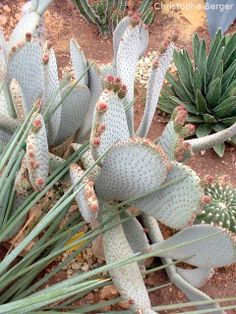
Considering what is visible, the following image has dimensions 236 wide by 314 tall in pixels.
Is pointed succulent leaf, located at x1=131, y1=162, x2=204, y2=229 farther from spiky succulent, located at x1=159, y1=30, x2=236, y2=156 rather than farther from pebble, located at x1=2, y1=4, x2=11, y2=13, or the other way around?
pebble, located at x1=2, y1=4, x2=11, y2=13

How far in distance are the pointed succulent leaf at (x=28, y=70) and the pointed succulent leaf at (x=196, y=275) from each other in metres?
0.91

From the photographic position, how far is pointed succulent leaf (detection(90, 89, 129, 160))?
206 centimetres

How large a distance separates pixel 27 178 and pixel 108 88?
0.44 metres

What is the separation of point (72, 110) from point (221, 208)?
2.55 feet

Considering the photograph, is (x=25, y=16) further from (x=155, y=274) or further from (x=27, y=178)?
(x=155, y=274)

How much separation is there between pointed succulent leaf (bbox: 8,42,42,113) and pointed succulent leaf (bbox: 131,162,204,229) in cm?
68

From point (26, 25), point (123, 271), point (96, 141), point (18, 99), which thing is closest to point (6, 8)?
point (26, 25)

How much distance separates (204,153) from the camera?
3348 mm

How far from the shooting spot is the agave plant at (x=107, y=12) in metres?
4.02

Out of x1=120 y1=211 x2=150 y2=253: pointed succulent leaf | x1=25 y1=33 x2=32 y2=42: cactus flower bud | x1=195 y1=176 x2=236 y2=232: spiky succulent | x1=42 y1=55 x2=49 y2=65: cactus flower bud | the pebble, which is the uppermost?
x1=25 y1=33 x2=32 y2=42: cactus flower bud

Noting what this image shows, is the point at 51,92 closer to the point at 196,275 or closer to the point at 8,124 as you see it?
the point at 8,124

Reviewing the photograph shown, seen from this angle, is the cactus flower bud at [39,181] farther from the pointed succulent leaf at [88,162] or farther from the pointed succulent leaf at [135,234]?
the pointed succulent leaf at [135,234]

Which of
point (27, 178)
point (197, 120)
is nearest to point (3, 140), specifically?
point (27, 178)

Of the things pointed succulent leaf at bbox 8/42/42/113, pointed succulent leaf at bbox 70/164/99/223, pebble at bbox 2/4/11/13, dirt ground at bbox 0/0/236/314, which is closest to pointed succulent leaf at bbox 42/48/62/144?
pointed succulent leaf at bbox 8/42/42/113
